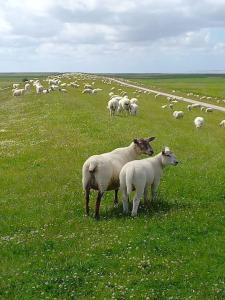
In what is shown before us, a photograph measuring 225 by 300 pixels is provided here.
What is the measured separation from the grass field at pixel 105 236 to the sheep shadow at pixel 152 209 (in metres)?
0.04

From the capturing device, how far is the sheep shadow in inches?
643

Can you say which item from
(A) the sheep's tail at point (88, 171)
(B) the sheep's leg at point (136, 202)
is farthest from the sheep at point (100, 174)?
(B) the sheep's leg at point (136, 202)

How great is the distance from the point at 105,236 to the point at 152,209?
298 centimetres

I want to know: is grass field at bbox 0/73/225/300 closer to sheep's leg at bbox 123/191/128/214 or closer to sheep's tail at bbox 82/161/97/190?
sheep's leg at bbox 123/191/128/214

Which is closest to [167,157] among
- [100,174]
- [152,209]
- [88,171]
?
[152,209]

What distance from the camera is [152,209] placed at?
16.8 metres

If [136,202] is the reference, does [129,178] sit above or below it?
above

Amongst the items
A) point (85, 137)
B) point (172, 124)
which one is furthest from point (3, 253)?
point (172, 124)

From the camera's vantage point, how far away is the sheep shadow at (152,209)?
53.6 feet

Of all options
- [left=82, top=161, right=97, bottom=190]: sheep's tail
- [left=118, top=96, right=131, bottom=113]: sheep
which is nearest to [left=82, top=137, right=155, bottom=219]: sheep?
[left=82, top=161, right=97, bottom=190]: sheep's tail

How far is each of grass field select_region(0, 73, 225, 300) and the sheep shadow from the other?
0.04m

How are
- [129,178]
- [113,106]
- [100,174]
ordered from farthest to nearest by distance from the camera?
[113,106] → [100,174] → [129,178]

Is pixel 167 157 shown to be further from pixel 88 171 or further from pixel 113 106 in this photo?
pixel 113 106

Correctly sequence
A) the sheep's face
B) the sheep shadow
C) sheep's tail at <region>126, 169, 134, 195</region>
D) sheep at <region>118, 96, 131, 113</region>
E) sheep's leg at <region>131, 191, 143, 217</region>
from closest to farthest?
sheep's tail at <region>126, 169, 134, 195</region> < sheep's leg at <region>131, 191, 143, 217</region> < the sheep shadow < the sheep's face < sheep at <region>118, 96, 131, 113</region>
